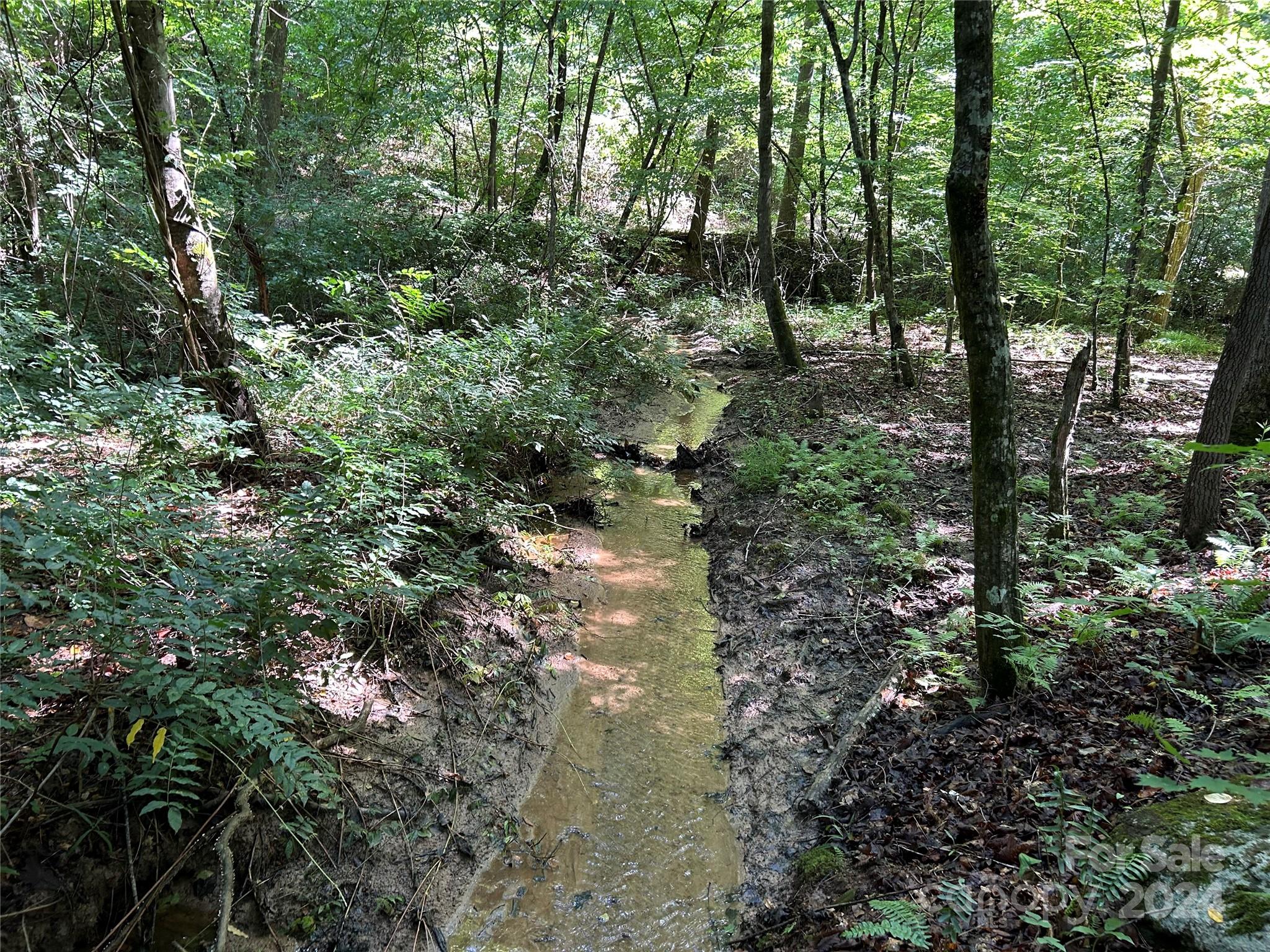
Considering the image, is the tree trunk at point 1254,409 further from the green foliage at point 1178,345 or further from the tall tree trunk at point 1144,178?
the green foliage at point 1178,345

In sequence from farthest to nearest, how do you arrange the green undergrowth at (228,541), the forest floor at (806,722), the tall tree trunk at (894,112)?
the tall tree trunk at (894,112) < the forest floor at (806,722) < the green undergrowth at (228,541)

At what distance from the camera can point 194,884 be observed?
2.93 m

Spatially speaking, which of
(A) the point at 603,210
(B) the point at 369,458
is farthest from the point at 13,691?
(A) the point at 603,210

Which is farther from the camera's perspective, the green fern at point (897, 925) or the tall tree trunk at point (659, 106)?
the tall tree trunk at point (659, 106)

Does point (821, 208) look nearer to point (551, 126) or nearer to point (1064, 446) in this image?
point (551, 126)

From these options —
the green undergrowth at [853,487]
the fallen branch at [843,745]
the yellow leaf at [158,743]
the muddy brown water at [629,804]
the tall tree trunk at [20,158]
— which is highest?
the tall tree trunk at [20,158]

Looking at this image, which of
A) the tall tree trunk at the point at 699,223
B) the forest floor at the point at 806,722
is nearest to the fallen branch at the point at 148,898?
the forest floor at the point at 806,722

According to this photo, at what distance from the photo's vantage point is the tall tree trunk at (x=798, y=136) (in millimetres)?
Result: 13359

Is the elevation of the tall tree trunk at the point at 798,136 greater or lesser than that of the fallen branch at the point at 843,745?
greater

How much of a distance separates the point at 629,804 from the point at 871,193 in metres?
9.98

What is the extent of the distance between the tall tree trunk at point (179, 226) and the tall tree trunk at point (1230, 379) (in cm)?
690

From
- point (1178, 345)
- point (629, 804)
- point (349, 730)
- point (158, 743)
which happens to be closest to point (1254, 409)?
point (629, 804)

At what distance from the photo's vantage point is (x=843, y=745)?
13.5ft

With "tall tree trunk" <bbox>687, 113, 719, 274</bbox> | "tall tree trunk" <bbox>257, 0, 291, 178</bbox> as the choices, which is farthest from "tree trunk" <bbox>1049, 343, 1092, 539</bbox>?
"tall tree trunk" <bbox>687, 113, 719, 274</bbox>
